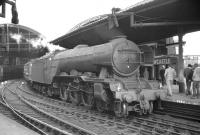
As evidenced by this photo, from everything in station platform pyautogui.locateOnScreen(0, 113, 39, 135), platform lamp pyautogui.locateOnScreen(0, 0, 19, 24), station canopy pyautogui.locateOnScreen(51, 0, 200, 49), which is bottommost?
station platform pyautogui.locateOnScreen(0, 113, 39, 135)

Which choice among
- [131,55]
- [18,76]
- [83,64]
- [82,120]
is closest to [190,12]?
[131,55]

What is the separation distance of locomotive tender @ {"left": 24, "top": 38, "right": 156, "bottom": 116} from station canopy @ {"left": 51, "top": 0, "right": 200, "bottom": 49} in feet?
3.32

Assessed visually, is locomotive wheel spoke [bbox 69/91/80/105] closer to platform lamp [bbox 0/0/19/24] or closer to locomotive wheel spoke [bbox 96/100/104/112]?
locomotive wheel spoke [bbox 96/100/104/112]

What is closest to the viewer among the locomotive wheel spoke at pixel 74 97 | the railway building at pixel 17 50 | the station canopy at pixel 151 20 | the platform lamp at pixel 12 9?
the platform lamp at pixel 12 9

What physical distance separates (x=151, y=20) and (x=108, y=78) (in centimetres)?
382

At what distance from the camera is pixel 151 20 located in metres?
11.4

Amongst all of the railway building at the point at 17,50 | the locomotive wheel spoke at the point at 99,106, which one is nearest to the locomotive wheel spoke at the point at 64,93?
the locomotive wheel spoke at the point at 99,106

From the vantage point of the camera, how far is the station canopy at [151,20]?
919cm

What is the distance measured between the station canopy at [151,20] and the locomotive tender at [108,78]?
1.01 metres

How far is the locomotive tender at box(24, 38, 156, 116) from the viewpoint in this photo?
8938 millimetres

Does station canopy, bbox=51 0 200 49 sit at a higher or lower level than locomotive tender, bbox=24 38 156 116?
higher

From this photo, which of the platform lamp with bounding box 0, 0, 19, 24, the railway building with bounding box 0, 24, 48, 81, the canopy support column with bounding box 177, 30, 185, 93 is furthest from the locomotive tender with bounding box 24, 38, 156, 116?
the railway building with bounding box 0, 24, 48, 81

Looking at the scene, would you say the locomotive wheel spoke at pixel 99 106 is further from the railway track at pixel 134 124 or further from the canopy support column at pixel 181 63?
the canopy support column at pixel 181 63

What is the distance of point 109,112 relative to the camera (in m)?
10.3
